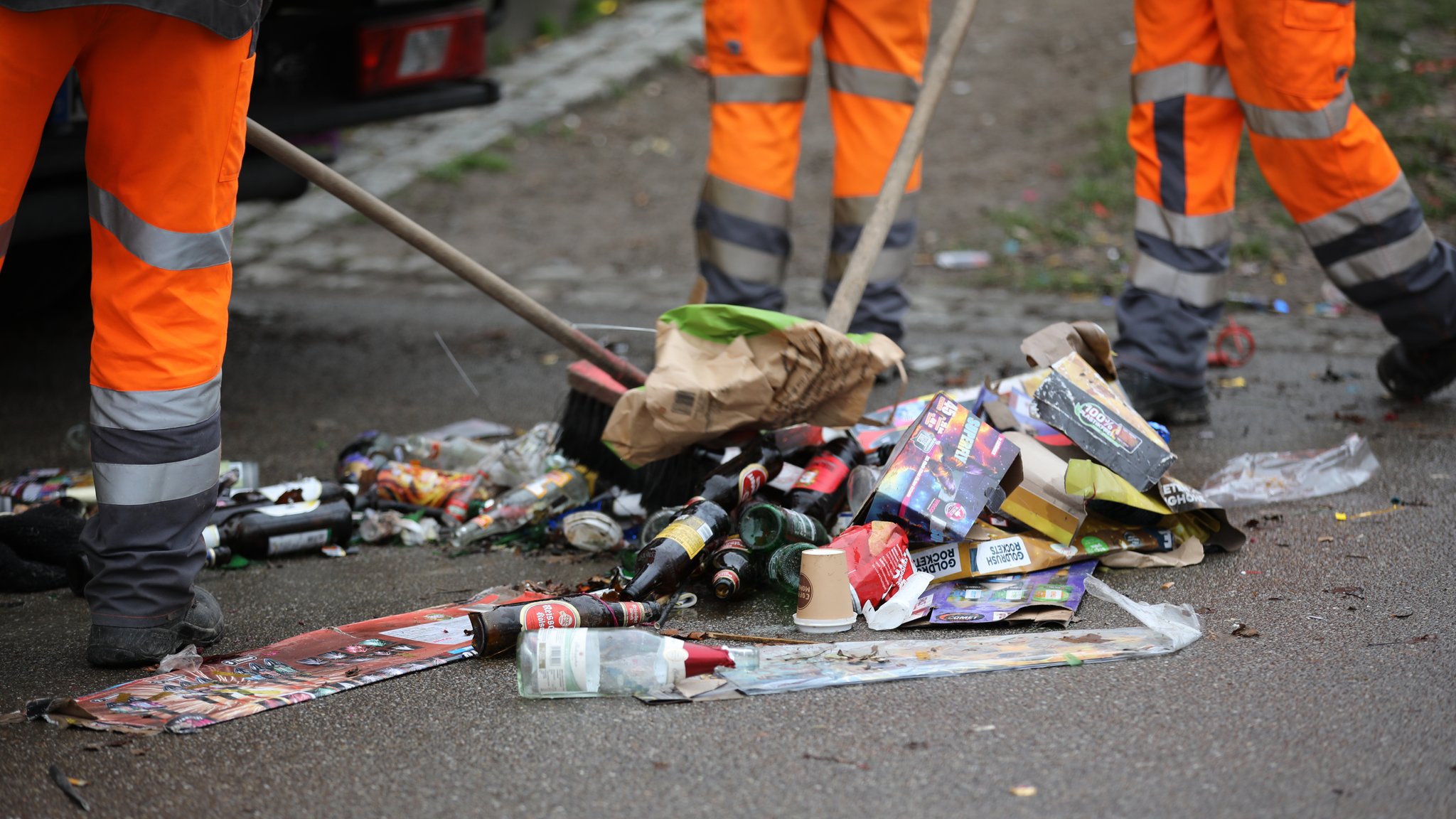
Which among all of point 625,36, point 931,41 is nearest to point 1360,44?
point 931,41

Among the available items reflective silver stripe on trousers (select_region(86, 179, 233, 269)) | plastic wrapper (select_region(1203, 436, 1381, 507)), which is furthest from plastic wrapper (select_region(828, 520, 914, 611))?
reflective silver stripe on trousers (select_region(86, 179, 233, 269))

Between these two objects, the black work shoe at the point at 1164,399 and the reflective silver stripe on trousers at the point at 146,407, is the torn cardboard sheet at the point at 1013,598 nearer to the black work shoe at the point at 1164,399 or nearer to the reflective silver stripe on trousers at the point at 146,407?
the black work shoe at the point at 1164,399

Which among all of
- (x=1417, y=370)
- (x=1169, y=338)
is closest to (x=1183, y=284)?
(x=1169, y=338)

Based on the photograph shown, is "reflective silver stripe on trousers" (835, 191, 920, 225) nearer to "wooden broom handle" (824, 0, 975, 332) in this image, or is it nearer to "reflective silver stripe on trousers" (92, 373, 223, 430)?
"wooden broom handle" (824, 0, 975, 332)

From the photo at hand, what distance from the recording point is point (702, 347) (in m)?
2.61

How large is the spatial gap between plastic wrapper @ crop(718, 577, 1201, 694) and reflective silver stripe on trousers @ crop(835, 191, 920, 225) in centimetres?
158

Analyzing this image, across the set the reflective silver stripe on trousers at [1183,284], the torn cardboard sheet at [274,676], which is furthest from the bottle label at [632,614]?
the reflective silver stripe on trousers at [1183,284]

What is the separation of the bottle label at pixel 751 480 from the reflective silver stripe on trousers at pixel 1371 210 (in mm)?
1726

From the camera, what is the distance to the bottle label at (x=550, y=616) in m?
2.08

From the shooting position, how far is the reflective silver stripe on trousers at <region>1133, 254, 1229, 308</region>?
10.8 feet

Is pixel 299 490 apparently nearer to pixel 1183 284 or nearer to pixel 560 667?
pixel 560 667

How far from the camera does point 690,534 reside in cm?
234

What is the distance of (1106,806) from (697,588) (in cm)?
100

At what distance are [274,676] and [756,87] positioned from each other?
6.36ft
